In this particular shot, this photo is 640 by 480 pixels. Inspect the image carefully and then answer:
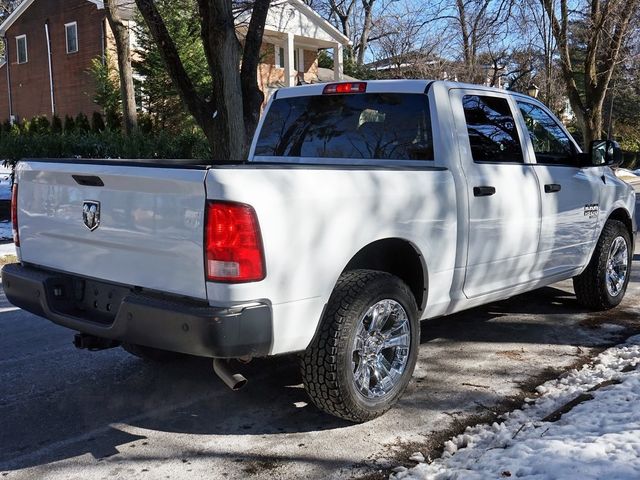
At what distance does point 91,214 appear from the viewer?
365 cm

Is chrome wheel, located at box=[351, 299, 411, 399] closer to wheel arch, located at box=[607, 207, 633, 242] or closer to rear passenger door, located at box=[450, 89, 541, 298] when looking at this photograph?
rear passenger door, located at box=[450, 89, 541, 298]

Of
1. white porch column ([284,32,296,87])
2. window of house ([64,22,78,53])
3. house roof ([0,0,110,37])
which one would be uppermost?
house roof ([0,0,110,37])

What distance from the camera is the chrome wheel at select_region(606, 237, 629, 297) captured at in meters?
6.31

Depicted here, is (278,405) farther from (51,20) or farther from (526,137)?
(51,20)

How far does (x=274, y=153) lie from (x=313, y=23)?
28301mm

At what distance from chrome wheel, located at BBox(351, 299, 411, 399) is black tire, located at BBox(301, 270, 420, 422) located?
44 mm

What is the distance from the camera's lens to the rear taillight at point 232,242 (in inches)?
122

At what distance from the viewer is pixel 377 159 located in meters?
4.75

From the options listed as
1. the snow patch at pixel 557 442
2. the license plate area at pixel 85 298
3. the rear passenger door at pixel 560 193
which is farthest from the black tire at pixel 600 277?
the license plate area at pixel 85 298

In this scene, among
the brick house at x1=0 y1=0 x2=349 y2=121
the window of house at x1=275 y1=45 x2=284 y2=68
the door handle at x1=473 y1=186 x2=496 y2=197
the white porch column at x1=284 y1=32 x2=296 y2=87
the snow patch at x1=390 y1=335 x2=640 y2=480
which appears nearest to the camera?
the snow patch at x1=390 y1=335 x2=640 y2=480

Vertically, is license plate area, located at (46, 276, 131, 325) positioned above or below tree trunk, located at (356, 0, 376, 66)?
below

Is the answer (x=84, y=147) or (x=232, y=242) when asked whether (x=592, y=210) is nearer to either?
(x=232, y=242)

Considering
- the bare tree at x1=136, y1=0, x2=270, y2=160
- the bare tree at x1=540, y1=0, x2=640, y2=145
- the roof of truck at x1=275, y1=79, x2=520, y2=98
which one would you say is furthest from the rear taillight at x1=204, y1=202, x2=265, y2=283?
the bare tree at x1=540, y1=0, x2=640, y2=145

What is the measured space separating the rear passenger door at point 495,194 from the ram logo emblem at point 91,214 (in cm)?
232
